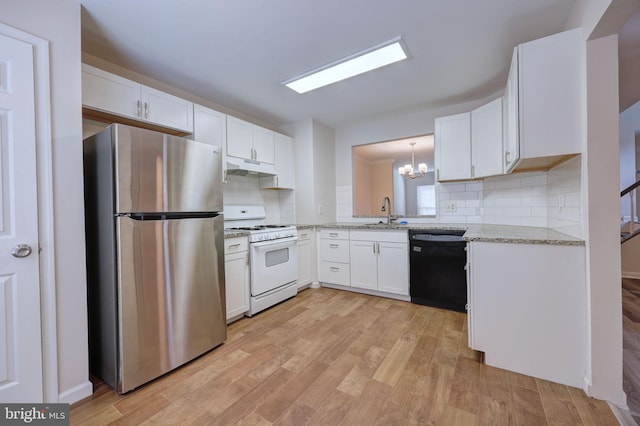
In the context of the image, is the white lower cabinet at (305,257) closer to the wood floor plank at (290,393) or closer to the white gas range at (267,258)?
the white gas range at (267,258)

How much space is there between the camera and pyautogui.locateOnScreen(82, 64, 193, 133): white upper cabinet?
6.22 feet

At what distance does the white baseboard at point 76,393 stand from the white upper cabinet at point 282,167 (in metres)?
2.54

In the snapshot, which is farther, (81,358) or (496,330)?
(496,330)

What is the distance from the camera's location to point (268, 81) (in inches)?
103

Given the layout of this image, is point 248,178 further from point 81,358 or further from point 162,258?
point 81,358

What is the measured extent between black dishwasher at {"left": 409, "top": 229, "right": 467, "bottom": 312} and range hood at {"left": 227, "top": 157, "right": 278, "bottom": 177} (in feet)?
6.21

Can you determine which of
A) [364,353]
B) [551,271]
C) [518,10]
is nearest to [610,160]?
[551,271]

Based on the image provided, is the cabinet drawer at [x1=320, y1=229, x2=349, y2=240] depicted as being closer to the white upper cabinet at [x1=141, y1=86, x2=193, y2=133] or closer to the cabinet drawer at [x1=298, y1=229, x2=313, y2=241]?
the cabinet drawer at [x1=298, y1=229, x2=313, y2=241]

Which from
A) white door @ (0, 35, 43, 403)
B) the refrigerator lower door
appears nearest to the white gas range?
the refrigerator lower door

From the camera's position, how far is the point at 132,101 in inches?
83.3

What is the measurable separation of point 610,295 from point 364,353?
1486mm

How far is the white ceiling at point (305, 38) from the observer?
5.52 feet

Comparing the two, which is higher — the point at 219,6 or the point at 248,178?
the point at 219,6

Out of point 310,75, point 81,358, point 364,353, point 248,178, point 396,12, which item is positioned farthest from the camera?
point 248,178
